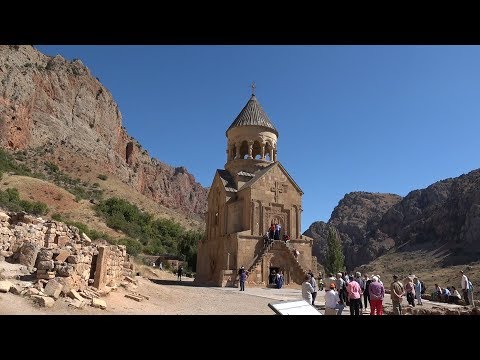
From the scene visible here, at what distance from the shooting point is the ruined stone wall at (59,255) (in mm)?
9320

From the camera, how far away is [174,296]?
46.5 ft

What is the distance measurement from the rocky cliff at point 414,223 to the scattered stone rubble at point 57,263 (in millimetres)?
56073

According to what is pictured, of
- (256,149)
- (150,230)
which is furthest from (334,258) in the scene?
(150,230)

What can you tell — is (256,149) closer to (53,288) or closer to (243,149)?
(243,149)

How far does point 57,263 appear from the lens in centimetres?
934

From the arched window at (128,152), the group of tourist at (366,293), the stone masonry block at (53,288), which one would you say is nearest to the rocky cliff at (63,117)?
the arched window at (128,152)

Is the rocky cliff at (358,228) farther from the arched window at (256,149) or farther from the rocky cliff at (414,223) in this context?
A: the arched window at (256,149)

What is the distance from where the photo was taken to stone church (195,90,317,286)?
22203 millimetres

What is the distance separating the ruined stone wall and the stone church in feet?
27.4

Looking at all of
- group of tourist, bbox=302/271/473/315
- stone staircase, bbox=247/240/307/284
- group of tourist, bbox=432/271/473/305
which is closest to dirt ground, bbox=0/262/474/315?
group of tourist, bbox=302/271/473/315
